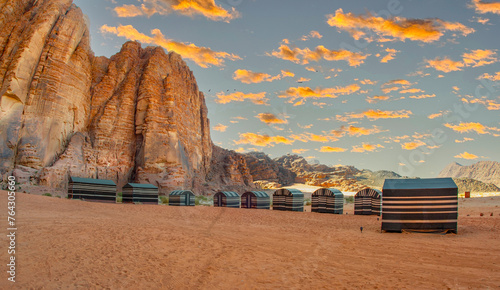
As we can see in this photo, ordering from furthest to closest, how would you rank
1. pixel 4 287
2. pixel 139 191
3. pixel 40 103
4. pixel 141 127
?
1. pixel 141 127
2. pixel 40 103
3. pixel 139 191
4. pixel 4 287

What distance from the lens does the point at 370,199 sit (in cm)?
3222

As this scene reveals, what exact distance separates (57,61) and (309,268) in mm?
48317

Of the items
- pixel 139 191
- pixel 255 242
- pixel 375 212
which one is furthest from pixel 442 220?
pixel 139 191

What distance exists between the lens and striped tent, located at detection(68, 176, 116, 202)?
107 ft

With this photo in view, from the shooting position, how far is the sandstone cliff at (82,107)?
41094 millimetres

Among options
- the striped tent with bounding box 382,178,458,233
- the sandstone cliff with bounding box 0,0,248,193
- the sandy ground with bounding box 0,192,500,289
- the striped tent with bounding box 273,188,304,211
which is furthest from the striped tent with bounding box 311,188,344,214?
the sandstone cliff with bounding box 0,0,248,193

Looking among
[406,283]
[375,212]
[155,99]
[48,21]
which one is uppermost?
[48,21]

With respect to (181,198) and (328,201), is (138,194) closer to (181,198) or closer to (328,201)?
(181,198)

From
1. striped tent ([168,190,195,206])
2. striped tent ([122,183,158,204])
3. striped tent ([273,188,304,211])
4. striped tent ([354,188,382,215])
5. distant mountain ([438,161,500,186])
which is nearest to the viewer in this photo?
striped tent ([354,188,382,215])

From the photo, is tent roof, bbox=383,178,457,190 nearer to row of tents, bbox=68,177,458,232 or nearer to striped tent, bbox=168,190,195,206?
row of tents, bbox=68,177,458,232

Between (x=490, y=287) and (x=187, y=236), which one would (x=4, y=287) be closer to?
(x=187, y=236)

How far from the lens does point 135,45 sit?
62.1 metres

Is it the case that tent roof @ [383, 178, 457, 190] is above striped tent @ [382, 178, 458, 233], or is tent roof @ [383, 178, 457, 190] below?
above

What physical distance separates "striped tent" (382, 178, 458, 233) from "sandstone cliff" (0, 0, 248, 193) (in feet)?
124
